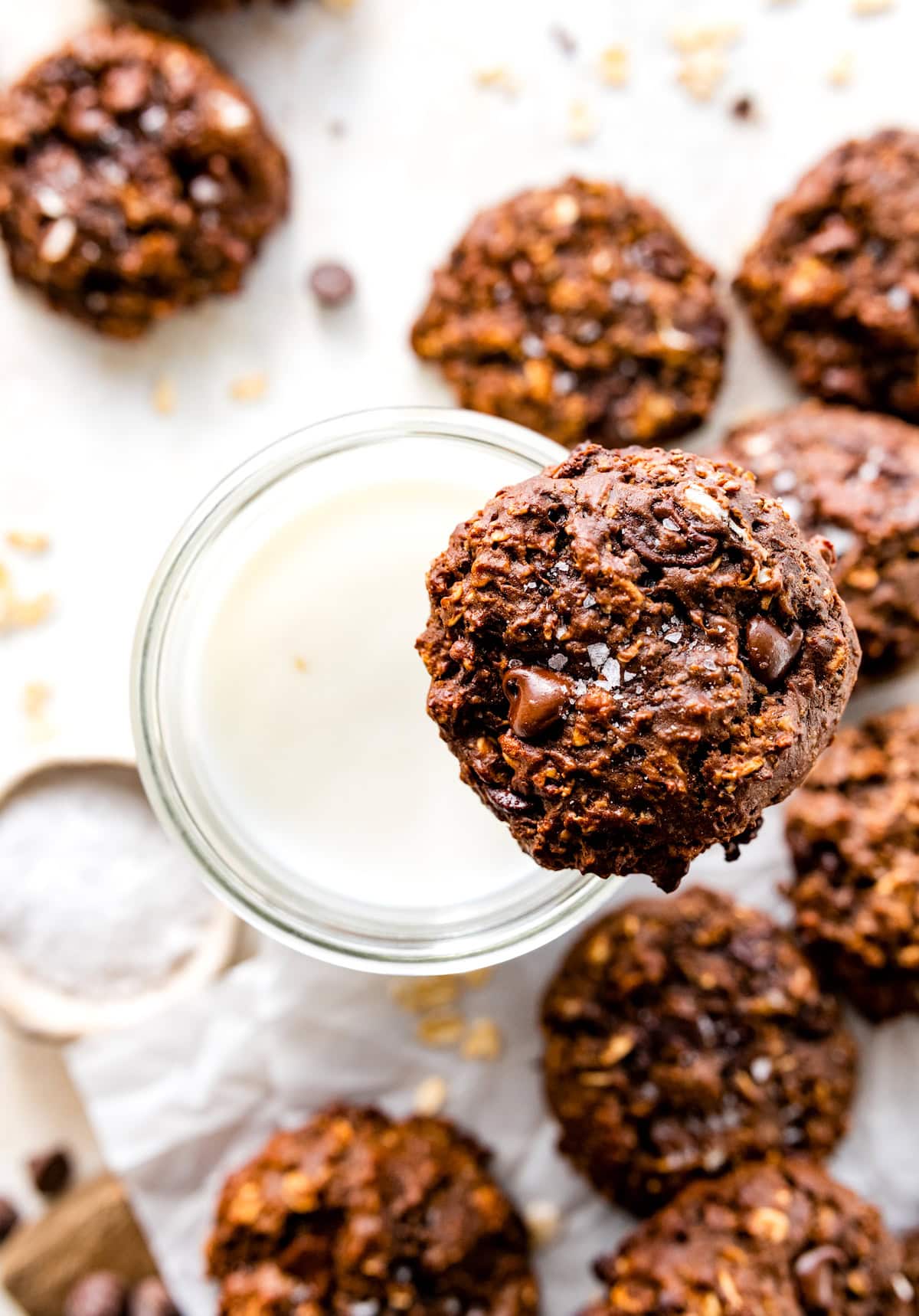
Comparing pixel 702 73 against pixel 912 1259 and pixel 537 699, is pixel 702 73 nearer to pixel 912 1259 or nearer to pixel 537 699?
pixel 537 699

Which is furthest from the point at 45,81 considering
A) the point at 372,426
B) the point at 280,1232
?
the point at 280,1232

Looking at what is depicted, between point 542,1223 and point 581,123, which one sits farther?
point 581,123

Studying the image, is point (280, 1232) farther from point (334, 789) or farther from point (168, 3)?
point (168, 3)

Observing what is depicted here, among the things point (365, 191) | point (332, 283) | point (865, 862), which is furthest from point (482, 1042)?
point (365, 191)

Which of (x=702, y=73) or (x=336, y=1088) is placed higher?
(x=702, y=73)

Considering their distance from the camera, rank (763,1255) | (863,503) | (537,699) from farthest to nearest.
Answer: (863,503) < (763,1255) < (537,699)
